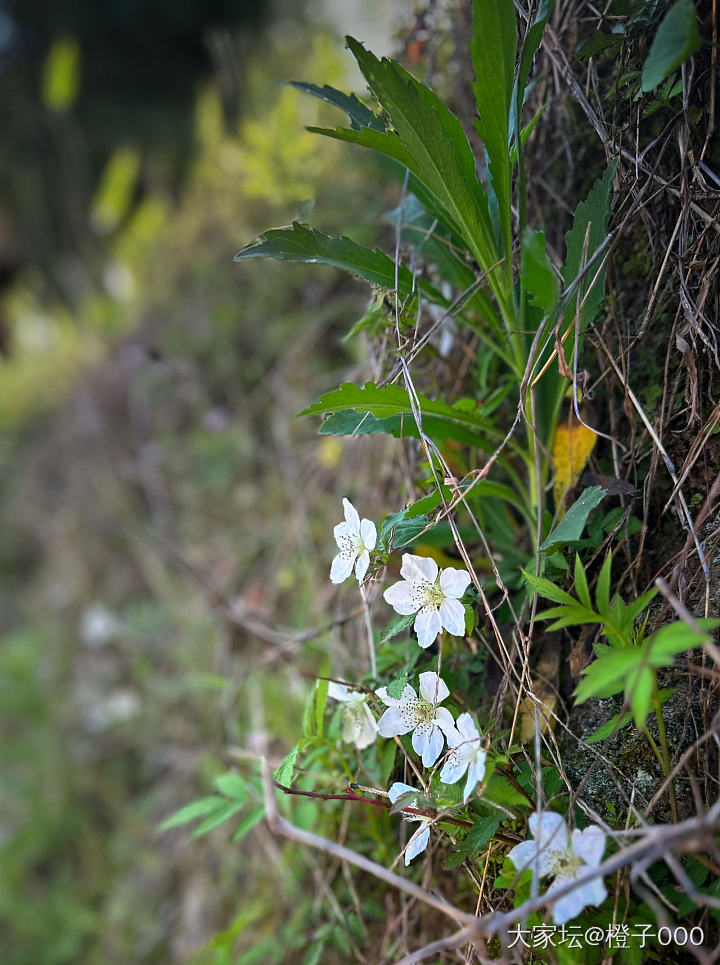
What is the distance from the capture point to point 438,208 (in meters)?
0.69

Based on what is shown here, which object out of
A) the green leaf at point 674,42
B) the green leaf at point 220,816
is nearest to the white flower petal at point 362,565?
the green leaf at point 220,816

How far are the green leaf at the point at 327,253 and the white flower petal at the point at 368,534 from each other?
0.87ft

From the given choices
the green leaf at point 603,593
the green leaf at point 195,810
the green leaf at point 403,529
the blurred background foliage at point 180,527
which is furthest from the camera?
the blurred background foliage at point 180,527

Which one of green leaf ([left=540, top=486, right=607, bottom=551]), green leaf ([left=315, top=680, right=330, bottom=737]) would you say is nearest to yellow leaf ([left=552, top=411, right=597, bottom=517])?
green leaf ([left=540, top=486, right=607, bottom=551])

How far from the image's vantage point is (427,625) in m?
0.58

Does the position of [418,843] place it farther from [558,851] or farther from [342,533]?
[342,533]

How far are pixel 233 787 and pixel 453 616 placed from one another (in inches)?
15.7

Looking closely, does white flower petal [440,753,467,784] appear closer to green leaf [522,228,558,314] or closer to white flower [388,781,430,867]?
white flower [388,781,430,867]

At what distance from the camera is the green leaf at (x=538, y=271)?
18.5 inches

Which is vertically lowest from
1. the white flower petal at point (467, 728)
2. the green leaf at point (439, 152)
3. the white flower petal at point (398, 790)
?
the white flower petal at point (398, 790)

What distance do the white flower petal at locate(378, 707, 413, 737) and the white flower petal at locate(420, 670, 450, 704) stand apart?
0.03 meters

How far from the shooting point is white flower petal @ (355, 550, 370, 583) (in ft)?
1.93

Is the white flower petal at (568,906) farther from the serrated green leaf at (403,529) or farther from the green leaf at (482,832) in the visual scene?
the serrated green leaf at (403,529)

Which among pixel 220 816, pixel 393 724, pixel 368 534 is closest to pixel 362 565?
pixel 368 534
